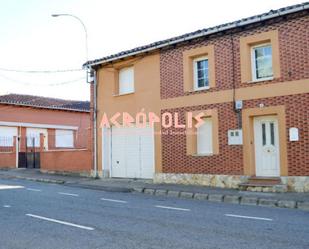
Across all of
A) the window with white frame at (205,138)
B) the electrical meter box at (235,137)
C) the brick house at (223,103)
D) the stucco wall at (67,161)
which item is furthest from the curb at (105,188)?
the electrical meter box at (235,137)

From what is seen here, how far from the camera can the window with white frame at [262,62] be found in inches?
578

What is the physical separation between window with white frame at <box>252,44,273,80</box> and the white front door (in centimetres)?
152

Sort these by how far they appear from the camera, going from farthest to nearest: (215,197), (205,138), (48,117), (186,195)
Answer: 1. (48,117)
2. (205,138)
3. (186,195)
4. (215,197)

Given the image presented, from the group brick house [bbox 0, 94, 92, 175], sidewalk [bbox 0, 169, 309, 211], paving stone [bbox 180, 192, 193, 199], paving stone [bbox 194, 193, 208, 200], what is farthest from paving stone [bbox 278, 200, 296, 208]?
brick house [bbox 0, 94, 92, 175]

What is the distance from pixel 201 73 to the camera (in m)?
16.7

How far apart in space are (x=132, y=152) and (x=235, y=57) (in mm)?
6659

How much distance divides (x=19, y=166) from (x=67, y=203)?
57.0 ft

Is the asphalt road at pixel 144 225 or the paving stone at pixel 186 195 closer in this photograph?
the asphalt road at pixel 144 225

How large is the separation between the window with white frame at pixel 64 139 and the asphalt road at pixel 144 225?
19.5 m

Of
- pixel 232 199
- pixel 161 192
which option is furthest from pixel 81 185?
pixel 232 199

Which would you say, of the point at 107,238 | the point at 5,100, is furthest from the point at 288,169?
the point at 5,100

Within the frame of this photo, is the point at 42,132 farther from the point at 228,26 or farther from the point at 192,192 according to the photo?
the point at 228,26

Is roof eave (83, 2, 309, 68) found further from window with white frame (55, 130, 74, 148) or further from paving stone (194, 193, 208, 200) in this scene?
window with white frame (55, 130, 74, 148)

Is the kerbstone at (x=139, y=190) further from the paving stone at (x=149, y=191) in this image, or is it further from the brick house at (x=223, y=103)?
the brick house at (x=223, y=103)
